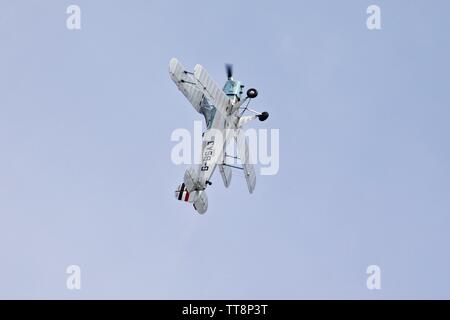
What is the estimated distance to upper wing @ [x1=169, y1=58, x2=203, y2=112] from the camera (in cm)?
6391

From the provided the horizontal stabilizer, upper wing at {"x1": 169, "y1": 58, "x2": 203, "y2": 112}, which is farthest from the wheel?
the horizontal stabilizer

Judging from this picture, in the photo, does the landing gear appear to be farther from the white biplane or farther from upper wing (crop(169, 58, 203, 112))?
Answer: upper wing (crop(169, 58, 203, 112))

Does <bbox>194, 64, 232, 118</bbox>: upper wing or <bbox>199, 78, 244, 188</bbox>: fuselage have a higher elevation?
<bbox>194, 64, 232, 118</bbox>: upper wing

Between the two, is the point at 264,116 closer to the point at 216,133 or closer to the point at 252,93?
the point at 252,93

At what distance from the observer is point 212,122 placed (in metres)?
64.9

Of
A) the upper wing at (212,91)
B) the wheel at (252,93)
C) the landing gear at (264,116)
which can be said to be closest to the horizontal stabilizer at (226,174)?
the upper wing at (212,91)

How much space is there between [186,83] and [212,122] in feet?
10.6

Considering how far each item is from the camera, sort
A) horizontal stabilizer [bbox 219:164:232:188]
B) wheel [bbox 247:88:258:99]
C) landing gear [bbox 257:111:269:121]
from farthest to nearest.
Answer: horizontal stabilizer [bbox 219:164:232:188], landing gear [bbox 257:111:269:121], wheel [bbox 247:88:258:99]
